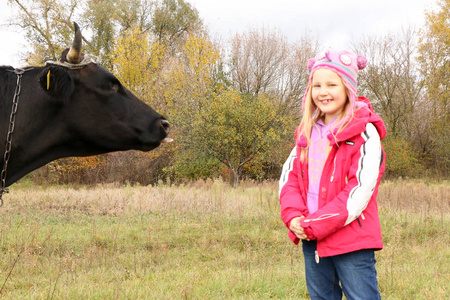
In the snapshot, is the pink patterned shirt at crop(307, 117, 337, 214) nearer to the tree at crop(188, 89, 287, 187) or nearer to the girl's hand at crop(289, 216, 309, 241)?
the girl's hand at crop(289, 216, 309, 241)

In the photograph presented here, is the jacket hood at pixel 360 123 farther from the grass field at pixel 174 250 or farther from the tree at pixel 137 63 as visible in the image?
the tree at pixel 137 63

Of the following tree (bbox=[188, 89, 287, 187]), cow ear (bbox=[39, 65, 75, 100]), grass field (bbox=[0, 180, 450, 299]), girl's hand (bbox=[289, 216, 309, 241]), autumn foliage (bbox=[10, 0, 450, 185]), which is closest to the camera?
girl's hand (bbox=[289, 216, 309, 241])

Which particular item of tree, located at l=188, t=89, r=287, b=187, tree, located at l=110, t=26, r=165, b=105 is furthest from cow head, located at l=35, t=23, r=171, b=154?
tree, located at l=110, t=26, r=165, b=105

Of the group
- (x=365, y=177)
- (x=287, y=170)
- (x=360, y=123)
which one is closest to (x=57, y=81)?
(x=287, y=170)

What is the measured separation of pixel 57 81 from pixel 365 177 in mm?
2591

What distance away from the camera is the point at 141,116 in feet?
11.9

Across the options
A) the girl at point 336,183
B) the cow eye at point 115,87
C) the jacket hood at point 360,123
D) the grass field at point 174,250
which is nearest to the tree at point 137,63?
the grass field at point 174,250

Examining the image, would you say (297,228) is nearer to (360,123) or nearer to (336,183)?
(336,183)

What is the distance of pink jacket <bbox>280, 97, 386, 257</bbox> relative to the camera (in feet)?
7.39

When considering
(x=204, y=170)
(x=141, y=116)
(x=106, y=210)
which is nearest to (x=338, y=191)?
(x=141, y=116)

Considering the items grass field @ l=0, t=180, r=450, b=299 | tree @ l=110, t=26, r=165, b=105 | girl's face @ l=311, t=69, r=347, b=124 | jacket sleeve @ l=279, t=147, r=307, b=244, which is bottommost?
grass field @ l=0, t=180, r=450, b=299

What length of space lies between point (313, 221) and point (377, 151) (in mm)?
580

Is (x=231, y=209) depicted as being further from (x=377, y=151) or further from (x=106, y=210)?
(x=377, y=151)

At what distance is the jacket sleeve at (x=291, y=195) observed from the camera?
248 cm
